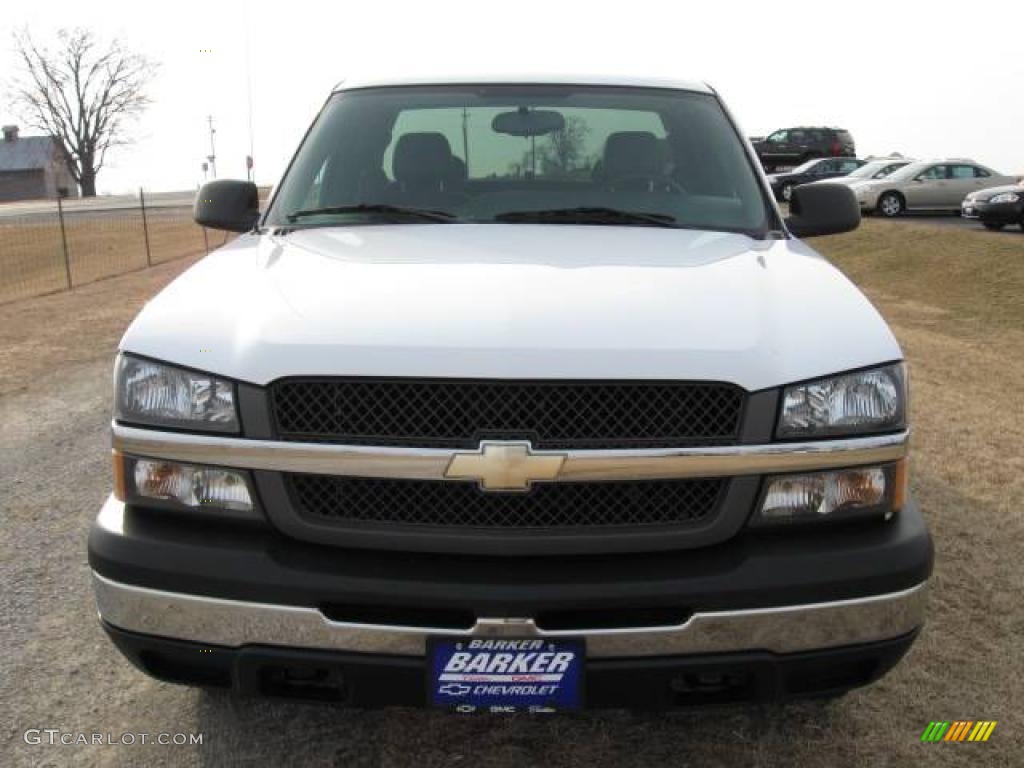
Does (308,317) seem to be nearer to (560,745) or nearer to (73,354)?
(560,745)

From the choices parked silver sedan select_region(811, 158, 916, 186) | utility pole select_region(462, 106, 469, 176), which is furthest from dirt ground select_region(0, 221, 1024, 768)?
parked silver sedan select_region(811, 158, 916, 186)

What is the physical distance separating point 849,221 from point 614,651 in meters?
2.25

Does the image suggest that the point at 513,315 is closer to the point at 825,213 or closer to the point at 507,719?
the point at 507,719

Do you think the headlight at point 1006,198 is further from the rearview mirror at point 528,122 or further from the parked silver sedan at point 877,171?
the rearview mirror at point 528,122

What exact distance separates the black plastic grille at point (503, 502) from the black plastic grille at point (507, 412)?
10cm

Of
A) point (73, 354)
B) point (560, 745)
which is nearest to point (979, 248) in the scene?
point (73, 354)

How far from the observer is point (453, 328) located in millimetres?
2314

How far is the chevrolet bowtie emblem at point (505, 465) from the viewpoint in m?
2.21

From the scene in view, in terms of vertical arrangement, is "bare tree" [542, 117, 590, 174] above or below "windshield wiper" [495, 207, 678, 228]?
above

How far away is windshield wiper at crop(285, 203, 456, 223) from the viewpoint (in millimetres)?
3373

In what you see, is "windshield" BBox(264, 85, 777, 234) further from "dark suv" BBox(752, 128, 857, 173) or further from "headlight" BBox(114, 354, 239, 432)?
"dark suv" BBox(752, 128, 857, 173)

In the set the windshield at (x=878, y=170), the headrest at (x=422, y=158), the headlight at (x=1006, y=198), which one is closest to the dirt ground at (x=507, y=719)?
the headrest at (x=422, y=158)

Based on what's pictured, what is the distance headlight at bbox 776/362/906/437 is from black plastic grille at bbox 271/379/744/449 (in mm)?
139

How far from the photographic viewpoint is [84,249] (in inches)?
931
